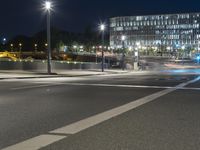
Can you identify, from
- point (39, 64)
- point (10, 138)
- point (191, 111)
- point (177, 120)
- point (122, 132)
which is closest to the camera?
point (10, 138)

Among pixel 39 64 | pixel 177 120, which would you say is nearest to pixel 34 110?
pixel 177 120

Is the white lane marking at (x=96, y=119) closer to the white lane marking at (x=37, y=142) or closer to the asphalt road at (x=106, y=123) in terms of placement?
the asphalt road at (x=106, y=123)

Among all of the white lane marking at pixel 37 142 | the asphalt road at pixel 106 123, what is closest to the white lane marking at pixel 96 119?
the asphalt road at pixel 106 123

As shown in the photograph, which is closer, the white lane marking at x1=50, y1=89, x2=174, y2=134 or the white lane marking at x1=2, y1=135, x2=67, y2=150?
the white lane marking at x1=2, y1=135, x2=67, y2=150

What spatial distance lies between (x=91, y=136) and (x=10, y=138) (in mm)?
1525

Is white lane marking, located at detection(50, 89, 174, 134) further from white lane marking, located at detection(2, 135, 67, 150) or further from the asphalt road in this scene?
white lane marking, located at detection(2, 135, 67, 150)

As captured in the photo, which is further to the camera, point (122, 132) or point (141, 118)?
point (141, 118)

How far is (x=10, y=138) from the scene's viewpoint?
891cm

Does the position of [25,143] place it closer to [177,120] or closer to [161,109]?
[177,120]

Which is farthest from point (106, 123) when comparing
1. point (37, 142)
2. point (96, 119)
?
point (37, 142)

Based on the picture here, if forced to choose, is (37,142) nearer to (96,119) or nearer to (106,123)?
(106,123)

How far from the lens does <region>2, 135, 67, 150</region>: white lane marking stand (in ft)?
26.2

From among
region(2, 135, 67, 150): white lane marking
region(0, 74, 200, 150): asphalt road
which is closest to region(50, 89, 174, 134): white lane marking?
region(0, 74, 200, 150): asphalt road

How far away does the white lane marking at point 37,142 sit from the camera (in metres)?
8.00
